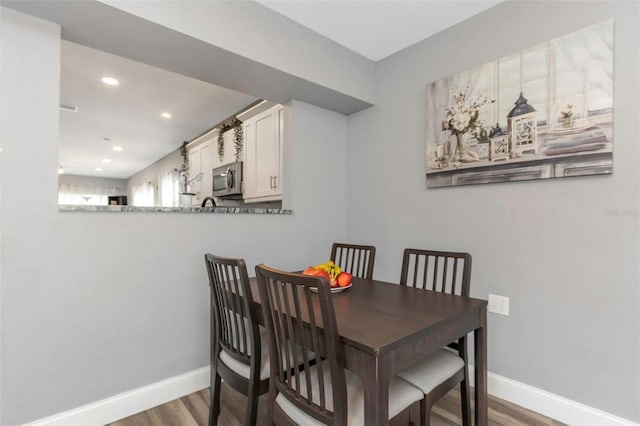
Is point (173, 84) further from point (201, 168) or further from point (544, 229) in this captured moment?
point (544, 229)

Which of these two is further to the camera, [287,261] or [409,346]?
[287,261]

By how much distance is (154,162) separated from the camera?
266 inches

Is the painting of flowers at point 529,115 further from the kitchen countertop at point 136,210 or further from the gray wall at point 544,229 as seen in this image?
the kitchen countertop at point 136,210

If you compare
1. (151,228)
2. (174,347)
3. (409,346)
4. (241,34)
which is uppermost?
(241,34)

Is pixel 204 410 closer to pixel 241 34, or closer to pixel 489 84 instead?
pixel 241 34

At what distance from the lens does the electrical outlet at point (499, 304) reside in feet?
6.40

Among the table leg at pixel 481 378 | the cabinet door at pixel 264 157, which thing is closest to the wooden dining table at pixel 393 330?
the table leg at pixel 481 378

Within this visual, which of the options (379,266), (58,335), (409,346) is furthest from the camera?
(379,266)

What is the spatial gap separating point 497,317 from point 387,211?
108 centimetres

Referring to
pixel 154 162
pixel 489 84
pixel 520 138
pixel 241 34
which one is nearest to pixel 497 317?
pixel 520 138

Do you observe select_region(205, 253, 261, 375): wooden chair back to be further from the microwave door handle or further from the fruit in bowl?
the microwave door handle

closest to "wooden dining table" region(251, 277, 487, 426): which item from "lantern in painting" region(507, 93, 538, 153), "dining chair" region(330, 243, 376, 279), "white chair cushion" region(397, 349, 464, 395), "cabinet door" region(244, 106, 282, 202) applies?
"white chair cushion" region(397, 349, 464, 395)

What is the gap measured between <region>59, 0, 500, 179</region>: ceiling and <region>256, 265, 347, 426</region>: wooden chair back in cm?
185

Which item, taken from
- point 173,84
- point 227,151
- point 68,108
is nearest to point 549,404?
point 227,151
